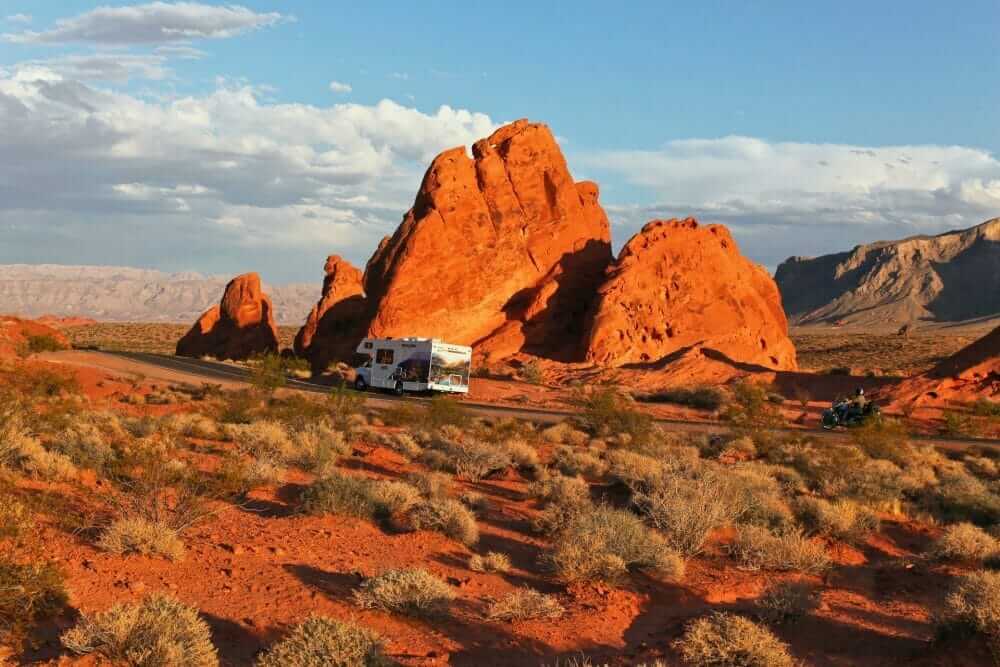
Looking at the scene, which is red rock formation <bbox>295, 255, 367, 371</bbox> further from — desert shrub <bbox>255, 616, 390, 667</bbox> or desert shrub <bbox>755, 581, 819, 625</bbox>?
desert shrub <bbox>255, 616, 390, 667</bbox>

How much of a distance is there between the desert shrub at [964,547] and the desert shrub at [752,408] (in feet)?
52.4

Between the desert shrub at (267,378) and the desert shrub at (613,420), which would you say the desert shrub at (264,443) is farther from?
the desert shrub at (267,378)

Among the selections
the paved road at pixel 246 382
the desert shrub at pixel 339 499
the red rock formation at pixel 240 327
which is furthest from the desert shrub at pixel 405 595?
the red rock formation at pixel 240 327

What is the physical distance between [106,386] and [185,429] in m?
14.9

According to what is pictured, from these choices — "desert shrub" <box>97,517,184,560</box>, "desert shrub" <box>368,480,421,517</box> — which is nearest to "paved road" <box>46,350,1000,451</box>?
"desert shrub" <box>368,480,421,517</box>

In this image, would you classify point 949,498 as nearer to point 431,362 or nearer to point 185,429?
point 185,429

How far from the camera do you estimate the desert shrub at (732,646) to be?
7.15 metres

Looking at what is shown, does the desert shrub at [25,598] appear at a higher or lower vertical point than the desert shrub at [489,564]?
higher

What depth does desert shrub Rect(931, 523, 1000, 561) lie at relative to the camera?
1137 centimetres

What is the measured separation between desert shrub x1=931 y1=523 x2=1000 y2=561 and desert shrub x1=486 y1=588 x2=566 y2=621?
5792 millimetres

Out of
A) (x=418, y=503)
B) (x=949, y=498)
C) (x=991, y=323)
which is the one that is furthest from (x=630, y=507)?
(x=991, y=323)

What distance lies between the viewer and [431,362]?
120ft

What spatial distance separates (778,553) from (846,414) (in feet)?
66.7

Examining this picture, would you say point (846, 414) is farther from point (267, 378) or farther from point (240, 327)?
point (240, 327)
